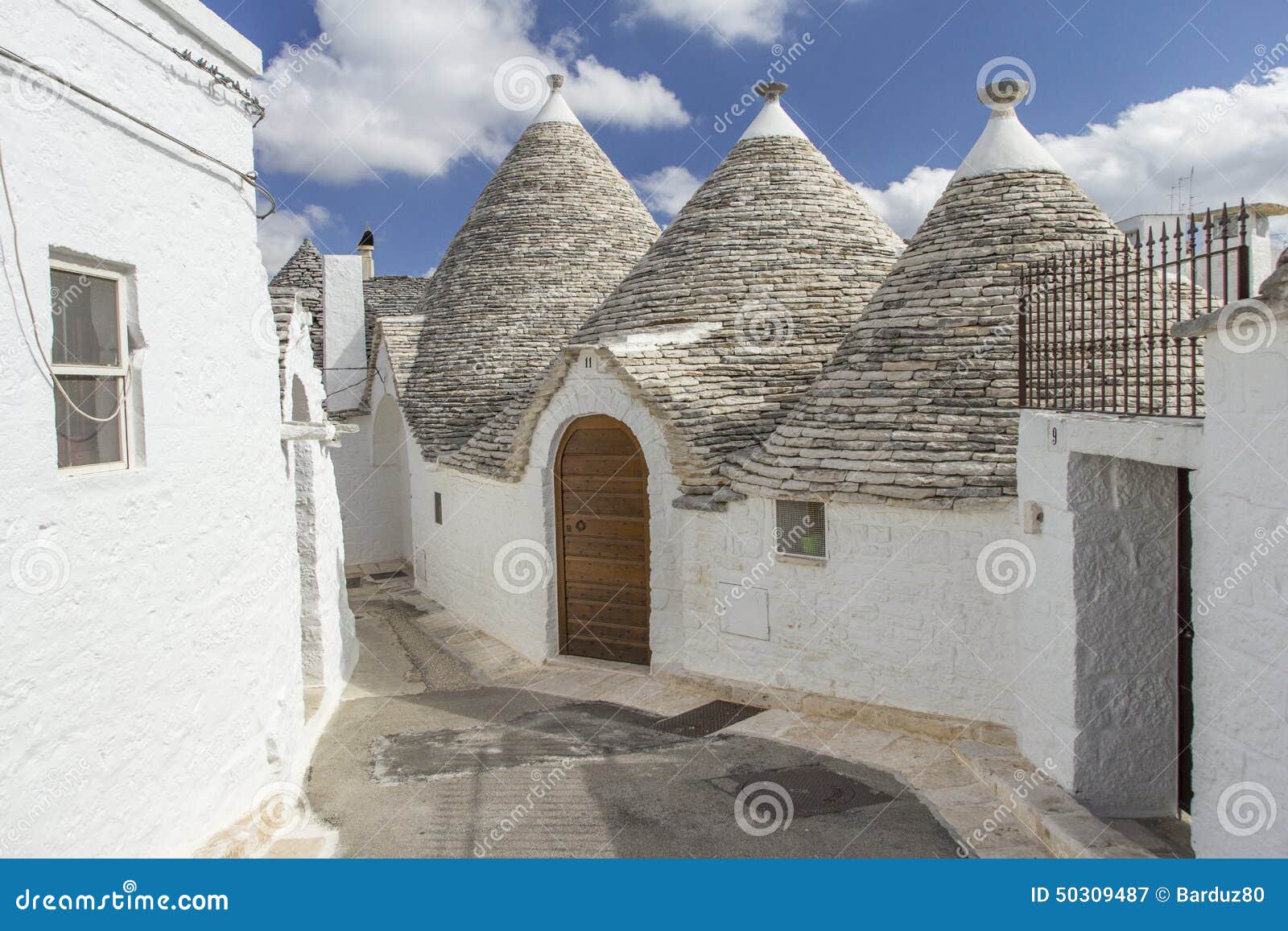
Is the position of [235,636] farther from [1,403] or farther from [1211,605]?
[1211,605]

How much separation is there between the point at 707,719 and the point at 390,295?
15.3 m

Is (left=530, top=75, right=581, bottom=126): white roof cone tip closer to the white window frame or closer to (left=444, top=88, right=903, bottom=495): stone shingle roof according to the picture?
(left=444, top=88, right=903, bottom=495): stone shingle roof

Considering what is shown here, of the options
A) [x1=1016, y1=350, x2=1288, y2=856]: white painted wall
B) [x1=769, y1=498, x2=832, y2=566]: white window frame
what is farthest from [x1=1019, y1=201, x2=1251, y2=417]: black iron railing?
[x1=769, y1=498, x2=832, y2=566]: white window frame

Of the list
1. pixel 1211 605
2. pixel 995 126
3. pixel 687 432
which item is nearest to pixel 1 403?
pixel 1211 605

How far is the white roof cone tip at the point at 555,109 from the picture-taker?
1761 cm

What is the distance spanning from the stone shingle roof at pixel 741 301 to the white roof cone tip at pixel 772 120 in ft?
0.06

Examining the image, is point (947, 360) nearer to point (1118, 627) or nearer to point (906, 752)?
point (1118, 627)

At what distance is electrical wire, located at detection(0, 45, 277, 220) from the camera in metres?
3.85

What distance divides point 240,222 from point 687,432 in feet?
16.7

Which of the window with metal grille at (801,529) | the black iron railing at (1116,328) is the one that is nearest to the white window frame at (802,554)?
the window with metal grille at (801,529)

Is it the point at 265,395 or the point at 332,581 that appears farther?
the point at 332,581

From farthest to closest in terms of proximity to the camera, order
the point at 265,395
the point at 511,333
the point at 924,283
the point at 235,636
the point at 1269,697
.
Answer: the point at 511,333 < the point at 924,283 < the point at 265,395 < the point at 235,636 < the point at 1269,697

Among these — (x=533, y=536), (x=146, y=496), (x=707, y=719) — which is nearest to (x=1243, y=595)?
(x=146, y=496)

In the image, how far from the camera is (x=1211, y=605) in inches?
173
